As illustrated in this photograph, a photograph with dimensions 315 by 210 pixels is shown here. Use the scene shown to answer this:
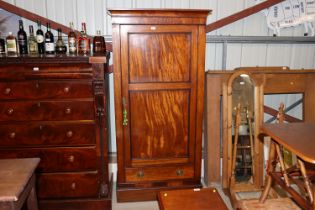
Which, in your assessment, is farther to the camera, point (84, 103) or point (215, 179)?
point (215, 179)

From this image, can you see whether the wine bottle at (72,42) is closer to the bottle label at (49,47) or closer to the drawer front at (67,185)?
the bottle label at (49,47)

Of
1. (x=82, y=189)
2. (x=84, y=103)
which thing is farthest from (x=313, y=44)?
(x=82, y=189)

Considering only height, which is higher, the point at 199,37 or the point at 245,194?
the point at 199,37

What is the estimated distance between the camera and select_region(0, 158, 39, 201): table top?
1.27 meters

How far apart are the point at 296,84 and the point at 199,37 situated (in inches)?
48.9

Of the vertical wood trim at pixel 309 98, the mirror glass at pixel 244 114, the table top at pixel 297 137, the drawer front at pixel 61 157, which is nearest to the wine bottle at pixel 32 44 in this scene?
the drawer front at pixel 61 157

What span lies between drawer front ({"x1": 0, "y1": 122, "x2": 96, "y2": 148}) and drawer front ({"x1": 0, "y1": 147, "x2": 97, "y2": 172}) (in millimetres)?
49

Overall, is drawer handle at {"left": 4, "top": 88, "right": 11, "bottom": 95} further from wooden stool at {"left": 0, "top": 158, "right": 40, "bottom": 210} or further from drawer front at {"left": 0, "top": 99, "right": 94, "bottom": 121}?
wooden stool at {"left": 0, "top": 158, "right": 40, "bottom": 210}

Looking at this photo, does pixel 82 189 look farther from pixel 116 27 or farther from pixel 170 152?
pixel 116 27

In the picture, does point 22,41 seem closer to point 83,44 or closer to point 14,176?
point 83,44

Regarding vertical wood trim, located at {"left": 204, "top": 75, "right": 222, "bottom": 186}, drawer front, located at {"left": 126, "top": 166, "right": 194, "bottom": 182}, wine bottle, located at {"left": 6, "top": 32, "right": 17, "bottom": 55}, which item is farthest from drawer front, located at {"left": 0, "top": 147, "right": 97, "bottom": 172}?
vertical wood trim, located at {"left": 204, "top": 75, "right": 222, "bottom": 186}

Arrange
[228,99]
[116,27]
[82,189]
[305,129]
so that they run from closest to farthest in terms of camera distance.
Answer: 1. [305,129]
2. [116,27]
3. [82,189]
4. [228,99]

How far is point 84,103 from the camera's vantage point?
7.09 ft

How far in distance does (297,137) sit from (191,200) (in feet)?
2.68
